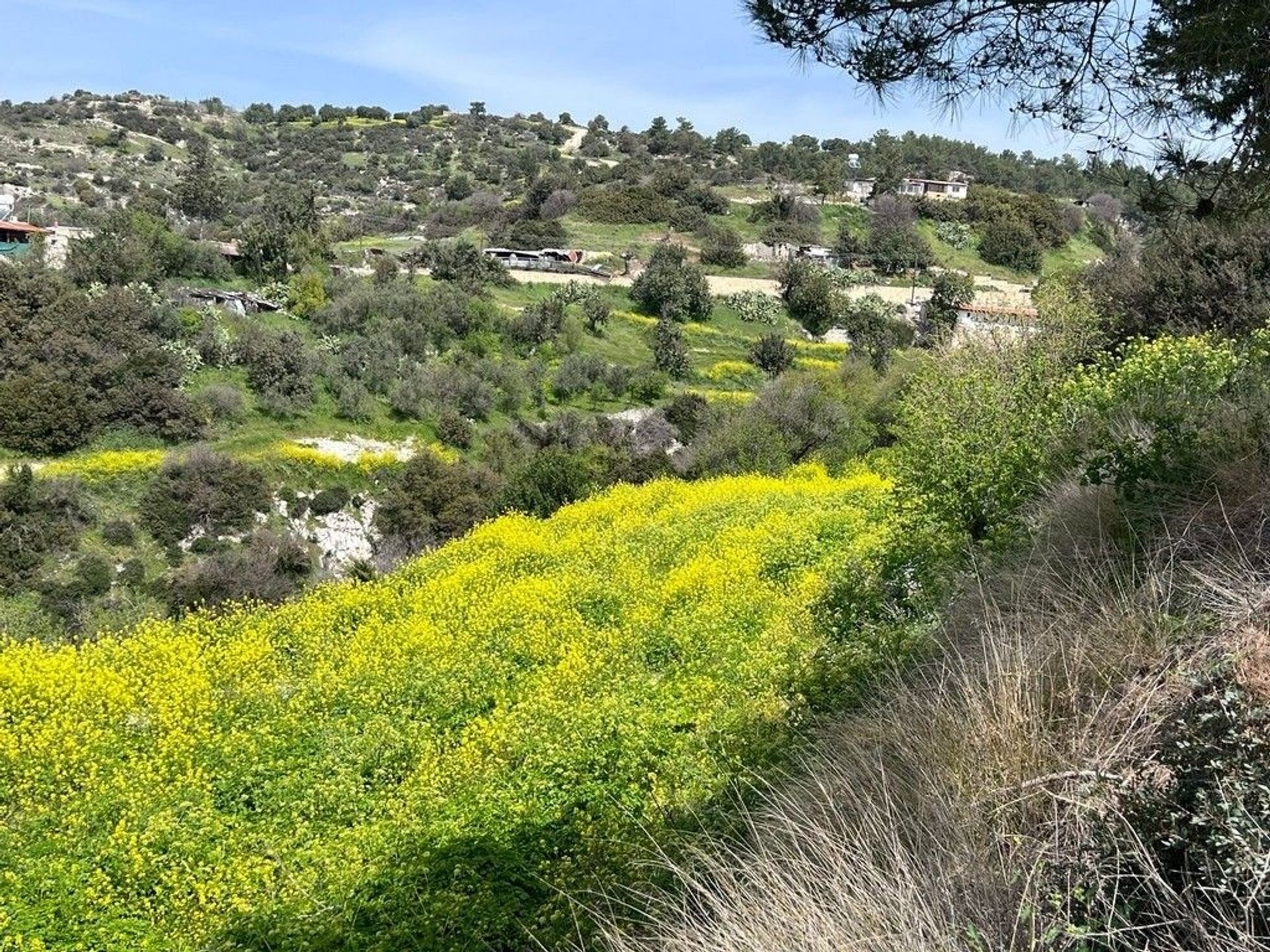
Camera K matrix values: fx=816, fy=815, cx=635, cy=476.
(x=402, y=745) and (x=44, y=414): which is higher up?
(x=44, y=414)

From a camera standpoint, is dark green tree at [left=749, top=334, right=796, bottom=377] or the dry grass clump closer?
the dry grass clump

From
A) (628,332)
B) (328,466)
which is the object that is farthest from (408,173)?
(328,466)

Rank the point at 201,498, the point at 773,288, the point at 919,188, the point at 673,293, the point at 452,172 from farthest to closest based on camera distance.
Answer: the point at 452,172, the point at 919,188, the point at 773,288, the point at 673,293, the point at 201,498

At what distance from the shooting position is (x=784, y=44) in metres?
4.68

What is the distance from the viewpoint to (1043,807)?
2.15 metres

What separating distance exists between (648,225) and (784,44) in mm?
57147

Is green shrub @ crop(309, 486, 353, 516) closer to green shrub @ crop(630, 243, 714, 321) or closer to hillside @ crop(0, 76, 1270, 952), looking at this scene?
hillside @ crop(0, 76, 1270, 952)

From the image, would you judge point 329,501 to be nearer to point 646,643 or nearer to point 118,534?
point 118,534

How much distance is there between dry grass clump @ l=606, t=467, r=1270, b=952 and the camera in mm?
1796

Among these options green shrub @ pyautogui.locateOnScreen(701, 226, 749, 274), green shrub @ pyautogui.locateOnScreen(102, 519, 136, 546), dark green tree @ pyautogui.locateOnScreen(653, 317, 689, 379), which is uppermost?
green shrub @ pyautogui.locateOnScreen(701, 226, 749, 274)

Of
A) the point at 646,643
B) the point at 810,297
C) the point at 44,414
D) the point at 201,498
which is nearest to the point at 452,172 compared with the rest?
the point at 810,297

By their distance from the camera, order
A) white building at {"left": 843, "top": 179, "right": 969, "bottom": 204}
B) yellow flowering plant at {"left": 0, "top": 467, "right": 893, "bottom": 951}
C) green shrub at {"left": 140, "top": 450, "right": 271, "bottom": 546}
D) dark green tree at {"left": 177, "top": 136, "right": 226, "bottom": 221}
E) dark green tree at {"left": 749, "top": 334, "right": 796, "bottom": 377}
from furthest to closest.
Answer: white building at {"left": 843, "top": 179, "right": 969, "bottom": 204} < dark green tree at {"left": 177, "top": 136, "right": 226, "bottom": 221} < dark green tree at {"left": 749, "top": 334, "right": 796, "bottom": 377} < green shrub at {"left": 140, "top": 450, "right": 271, "bottom": 546} < yellow flowering plant at {"left": 0, "top": 467, "right": 893, "bottom": 951}

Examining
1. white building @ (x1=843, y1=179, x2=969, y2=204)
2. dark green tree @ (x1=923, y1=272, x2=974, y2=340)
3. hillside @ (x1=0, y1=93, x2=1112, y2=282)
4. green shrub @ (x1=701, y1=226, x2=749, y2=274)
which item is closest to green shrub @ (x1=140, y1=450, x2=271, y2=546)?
hillside @ (x1=0, y1=93, x2=1112, y2=282)

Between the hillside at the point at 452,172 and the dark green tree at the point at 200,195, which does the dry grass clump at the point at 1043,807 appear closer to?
the hillside at the point at 452,172
